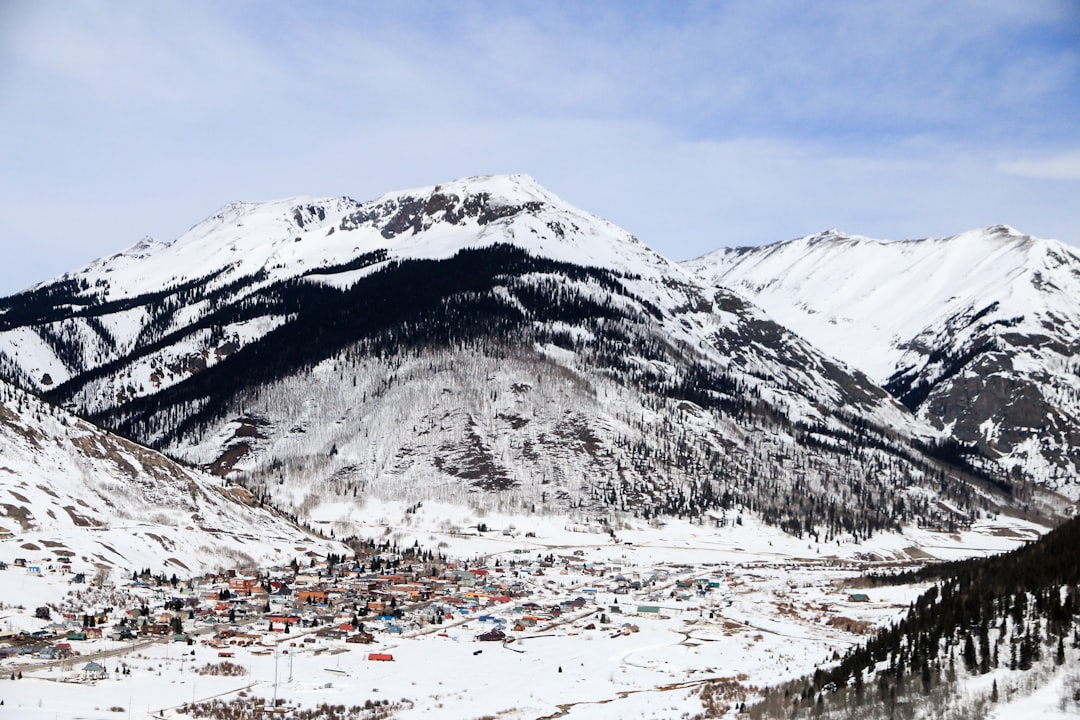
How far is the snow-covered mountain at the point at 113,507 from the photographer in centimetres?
14462

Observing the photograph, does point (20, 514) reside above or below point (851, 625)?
above

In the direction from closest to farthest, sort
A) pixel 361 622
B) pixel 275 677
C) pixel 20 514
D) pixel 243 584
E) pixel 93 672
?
1. pixel 93 672
2. pixel 275 677
3. pixel 361 622
4. pixel 243 584
5. pixel 20 514


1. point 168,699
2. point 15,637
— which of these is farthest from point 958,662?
point 15,637

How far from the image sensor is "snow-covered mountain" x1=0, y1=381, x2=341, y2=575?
144625mm

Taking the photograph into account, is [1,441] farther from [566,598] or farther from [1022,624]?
[1022,624]

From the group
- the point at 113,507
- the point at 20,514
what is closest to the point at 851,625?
the point at 113,507

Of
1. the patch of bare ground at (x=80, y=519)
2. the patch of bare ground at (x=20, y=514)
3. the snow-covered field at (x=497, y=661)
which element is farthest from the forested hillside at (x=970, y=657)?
the patch of bare ground at (x=80, y=519)

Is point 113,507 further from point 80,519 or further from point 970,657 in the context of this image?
point 970,657

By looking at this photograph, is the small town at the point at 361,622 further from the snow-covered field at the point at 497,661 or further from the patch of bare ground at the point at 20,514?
the patch of bare ground at the point at 20,514

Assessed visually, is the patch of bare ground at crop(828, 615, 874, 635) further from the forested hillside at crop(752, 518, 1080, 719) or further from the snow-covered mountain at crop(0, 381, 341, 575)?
the snow-covered mountain at crop(0, 381, 341, 575)

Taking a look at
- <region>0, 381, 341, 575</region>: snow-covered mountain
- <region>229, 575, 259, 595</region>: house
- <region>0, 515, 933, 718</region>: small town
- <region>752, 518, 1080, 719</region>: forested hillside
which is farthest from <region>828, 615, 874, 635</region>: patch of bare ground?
<region>0, 381, 341, 575</region>: snow-covered mountain

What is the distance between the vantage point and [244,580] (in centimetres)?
15012

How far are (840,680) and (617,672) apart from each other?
28.7m

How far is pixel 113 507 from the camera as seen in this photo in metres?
165
